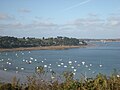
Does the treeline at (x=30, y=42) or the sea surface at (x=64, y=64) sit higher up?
the treeline at (x=30, y=42)

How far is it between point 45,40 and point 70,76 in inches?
6822

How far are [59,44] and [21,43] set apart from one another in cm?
3248

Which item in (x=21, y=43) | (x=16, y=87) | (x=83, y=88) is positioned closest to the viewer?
(x=83, y=88)

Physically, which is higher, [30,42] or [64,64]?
[30,42]

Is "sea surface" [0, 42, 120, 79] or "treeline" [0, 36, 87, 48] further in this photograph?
"treeline" [0, 36, 87, 48]

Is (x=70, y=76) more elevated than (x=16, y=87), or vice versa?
(x=70, y=76)

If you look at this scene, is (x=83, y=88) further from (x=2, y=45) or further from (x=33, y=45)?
(x=33, y=45)

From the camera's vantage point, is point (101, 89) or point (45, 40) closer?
point (101, 89)

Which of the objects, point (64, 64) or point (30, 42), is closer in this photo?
point (64, 64)

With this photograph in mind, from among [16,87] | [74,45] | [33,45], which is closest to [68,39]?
[74,45]

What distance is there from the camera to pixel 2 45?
5719 inches

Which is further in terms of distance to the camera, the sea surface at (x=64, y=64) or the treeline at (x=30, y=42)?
the treeline at (x=30, y=42)

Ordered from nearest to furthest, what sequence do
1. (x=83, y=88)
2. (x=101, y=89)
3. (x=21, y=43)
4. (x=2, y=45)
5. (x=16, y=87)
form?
(x=101, y=89) → (x=83, y=88) → (x=16, y=87) → (x=2, y=45) → (x=21, y=43)

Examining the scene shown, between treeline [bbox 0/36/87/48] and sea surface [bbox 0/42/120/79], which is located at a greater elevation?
treeline [bbox 0/36/87/48]
